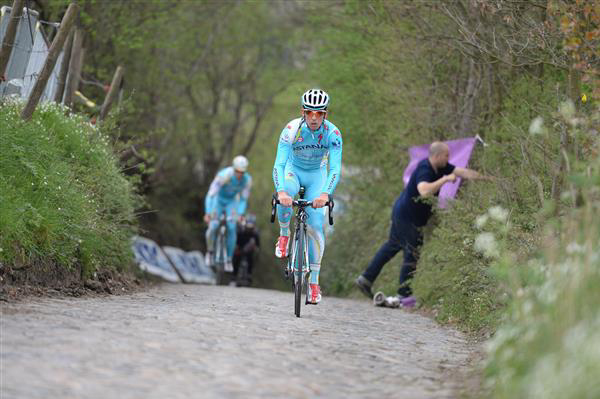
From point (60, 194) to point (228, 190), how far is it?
12182 mm

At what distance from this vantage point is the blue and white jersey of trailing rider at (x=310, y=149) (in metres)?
11.7

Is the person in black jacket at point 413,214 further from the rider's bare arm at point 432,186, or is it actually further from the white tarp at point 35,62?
the white tarp at point 35,62

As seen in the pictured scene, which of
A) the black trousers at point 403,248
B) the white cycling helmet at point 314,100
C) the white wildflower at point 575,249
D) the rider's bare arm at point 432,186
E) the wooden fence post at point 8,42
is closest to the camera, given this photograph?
the white wildflower at point 575,249

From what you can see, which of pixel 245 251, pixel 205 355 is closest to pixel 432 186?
pixel 205 355

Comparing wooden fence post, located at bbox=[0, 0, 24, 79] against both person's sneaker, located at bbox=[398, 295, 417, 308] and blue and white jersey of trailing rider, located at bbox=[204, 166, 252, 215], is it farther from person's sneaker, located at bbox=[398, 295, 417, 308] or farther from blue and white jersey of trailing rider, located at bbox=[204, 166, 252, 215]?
blue and white jersey of trailing rider, located at bbox=[204, 166, 252, 215]

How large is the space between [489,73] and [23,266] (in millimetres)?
9183

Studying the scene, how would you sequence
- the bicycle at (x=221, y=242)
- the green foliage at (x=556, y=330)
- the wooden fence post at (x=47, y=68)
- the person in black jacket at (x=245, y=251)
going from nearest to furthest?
the green foliage at (x=556, y=330), the wooden fence post at (x=47, y=68), the bicycle at (x=221, y=242), the person in black jacket at (x=245, y=251)

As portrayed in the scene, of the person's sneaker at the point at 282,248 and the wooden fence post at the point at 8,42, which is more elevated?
the wooden fence post at the point at 8,42

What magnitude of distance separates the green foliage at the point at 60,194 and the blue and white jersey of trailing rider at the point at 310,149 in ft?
7.43

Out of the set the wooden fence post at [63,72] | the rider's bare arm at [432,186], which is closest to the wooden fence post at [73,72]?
the wooden fence post at [63,72]

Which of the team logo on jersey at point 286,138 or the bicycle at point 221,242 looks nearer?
the team logo on jersey at point 286,138

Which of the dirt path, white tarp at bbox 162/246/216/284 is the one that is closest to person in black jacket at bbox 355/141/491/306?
the dirt path

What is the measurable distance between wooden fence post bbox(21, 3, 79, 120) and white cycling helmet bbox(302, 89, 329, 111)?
3040 millimetres

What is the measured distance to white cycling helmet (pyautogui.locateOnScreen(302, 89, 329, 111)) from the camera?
38.1 ft
